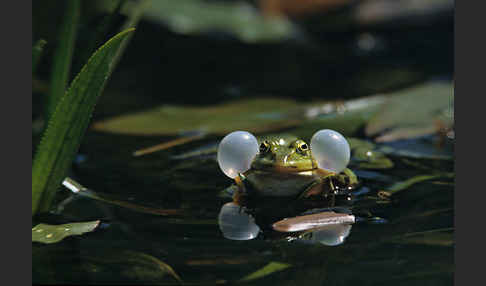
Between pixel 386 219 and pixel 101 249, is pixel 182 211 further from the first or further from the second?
pixel 386 219

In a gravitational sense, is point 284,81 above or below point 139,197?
above

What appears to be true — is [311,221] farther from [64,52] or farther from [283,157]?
[64,52]

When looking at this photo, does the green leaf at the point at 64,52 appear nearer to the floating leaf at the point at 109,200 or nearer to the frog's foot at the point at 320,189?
the floating leaf at the point at 109,200

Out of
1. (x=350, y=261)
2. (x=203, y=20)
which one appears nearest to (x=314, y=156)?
(x=350, y=261)

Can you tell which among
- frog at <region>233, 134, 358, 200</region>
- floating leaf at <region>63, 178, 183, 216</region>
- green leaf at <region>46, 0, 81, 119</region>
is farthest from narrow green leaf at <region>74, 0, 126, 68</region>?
frog at <region>233, 134, 358, 200</region>

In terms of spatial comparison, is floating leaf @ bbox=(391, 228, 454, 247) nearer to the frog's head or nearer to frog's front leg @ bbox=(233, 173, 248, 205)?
the frog's head

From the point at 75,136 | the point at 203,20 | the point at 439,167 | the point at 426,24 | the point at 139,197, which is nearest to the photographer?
the point at 75,136

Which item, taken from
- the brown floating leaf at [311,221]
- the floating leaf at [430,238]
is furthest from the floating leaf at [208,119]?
the floating leaf at [430,238]
